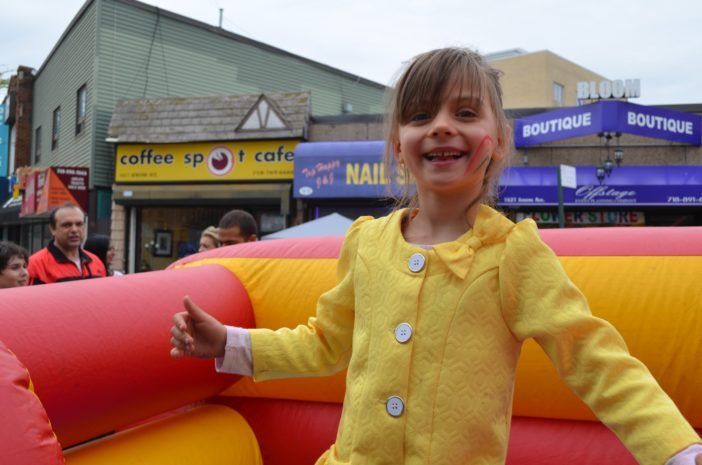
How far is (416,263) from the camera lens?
4.11ft

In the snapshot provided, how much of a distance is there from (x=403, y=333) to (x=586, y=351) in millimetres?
327

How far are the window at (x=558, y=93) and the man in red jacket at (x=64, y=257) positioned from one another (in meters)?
26.8

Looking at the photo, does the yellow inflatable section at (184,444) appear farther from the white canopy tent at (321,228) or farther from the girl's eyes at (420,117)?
the white canopy tent at (321,228)

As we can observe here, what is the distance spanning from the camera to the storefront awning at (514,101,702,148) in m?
9.22

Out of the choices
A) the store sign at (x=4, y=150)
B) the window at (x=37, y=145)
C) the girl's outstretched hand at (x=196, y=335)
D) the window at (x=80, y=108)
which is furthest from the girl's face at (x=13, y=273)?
the store sign at (x=4, y=150)

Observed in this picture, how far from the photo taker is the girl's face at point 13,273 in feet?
11.9

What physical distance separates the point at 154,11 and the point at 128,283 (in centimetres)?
1367

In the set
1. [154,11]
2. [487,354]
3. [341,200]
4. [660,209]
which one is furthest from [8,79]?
[487,354]

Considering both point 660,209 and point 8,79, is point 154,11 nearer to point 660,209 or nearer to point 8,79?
point 8,79

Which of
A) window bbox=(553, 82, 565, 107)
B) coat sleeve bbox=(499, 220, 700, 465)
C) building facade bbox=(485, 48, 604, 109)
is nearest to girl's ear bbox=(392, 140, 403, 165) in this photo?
coat sleeve bbox=(499, 220, 700, 465)

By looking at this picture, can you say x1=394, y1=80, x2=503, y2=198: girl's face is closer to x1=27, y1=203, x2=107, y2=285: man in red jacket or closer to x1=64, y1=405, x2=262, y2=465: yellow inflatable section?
x1=64, y1=405, x2=262, y2=465: yellow inflatable section

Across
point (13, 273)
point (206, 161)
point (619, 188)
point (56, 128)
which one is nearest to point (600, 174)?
point (619, 188)

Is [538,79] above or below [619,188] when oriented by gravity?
above

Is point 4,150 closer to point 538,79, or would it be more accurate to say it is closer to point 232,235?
point 232,235
